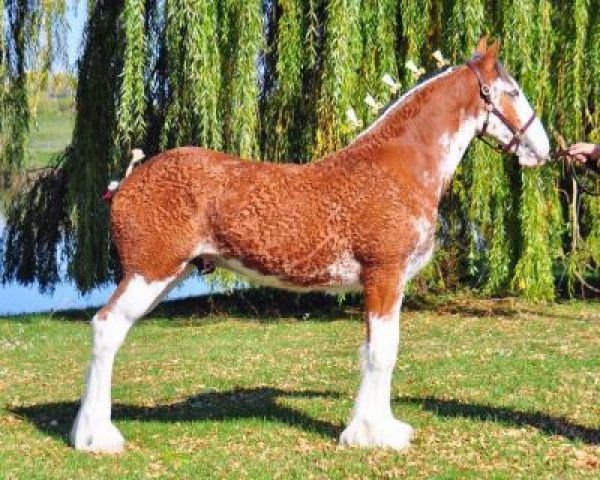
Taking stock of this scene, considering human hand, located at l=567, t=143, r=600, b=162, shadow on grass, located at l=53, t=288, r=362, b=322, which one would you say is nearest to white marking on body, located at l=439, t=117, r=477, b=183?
human hand, located at l=567, t=143, r=600, b=162

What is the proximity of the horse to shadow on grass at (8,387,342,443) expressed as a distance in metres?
0.71

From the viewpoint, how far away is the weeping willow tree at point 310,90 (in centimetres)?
1206

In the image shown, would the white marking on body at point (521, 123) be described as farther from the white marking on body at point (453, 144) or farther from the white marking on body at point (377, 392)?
the white marking on body at point (377, 392)

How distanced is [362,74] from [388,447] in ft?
23.5

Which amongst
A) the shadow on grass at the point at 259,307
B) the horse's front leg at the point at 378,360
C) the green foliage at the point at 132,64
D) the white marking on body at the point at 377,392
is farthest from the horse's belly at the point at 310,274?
the shadow on grass at the point at 259,307

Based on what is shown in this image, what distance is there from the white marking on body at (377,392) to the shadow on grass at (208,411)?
0.41m

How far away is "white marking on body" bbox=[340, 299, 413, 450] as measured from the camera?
21.2 ft

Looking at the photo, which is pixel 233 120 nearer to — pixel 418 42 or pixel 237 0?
pixel 237 0

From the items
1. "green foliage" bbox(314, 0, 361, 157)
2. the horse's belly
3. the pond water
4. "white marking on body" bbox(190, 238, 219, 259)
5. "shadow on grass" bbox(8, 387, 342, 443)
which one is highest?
"green foliage" bbox(314, 0, 361, 157)

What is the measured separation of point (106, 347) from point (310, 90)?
706 centimetres

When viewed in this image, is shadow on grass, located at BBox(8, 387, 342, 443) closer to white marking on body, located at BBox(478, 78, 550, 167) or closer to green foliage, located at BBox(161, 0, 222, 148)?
white marking on body, located at BBox(478, 78, 550, 167)

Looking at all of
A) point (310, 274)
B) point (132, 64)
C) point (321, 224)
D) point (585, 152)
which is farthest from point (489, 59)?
point (132, 64)

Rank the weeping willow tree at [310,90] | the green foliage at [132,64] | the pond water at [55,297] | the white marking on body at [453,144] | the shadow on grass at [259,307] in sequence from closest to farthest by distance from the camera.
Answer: the white marking on body at [453,144], the green foliage at [132,64], the weeping willow tree at [310,90], the shadow on grass at [259,307], the pond water at [55,297]

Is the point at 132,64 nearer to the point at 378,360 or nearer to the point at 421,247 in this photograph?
the point at 421,247
